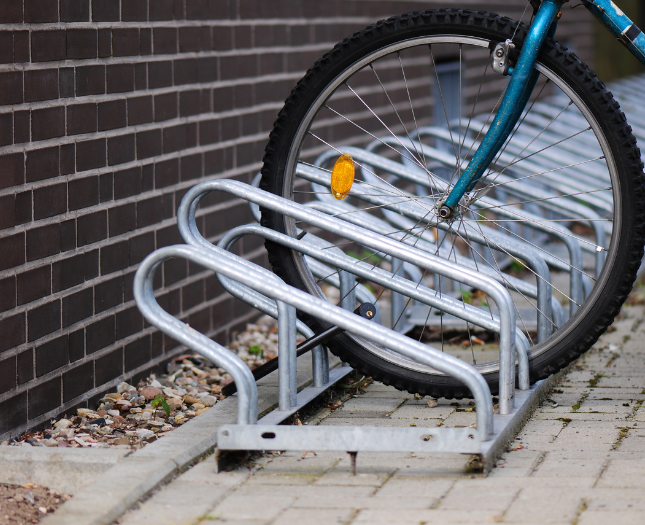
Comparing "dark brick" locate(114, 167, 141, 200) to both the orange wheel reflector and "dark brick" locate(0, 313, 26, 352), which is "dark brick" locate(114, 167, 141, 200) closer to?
"dark brick" locate(0, 313, 26, 352)

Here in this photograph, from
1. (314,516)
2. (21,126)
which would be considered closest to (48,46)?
(21,126)

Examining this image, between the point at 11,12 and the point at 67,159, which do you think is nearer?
the point at 11,12

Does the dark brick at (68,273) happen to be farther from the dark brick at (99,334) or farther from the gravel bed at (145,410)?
the gravel bed at (145,410)

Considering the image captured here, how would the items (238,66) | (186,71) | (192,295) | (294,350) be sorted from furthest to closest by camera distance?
(238,66)
(192,295)
(186,71)
(294,350)

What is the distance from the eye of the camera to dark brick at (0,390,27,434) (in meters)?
3.25

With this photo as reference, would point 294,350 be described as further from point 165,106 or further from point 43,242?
point 165,106

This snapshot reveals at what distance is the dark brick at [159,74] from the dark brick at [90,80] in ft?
1.27

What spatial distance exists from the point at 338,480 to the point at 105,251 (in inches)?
56.1

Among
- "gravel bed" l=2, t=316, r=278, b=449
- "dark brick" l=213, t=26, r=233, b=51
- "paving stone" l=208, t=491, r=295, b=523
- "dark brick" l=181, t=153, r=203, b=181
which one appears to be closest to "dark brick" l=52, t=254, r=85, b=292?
"gravel bed" l=2, t=316, r=278, b=449

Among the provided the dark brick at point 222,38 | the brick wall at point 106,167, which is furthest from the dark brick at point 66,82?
the dark brick at point 222,38

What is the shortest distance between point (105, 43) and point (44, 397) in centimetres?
130

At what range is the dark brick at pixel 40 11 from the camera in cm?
334

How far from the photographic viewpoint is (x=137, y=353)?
412 cm

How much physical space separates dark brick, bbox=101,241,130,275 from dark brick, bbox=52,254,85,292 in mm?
155
